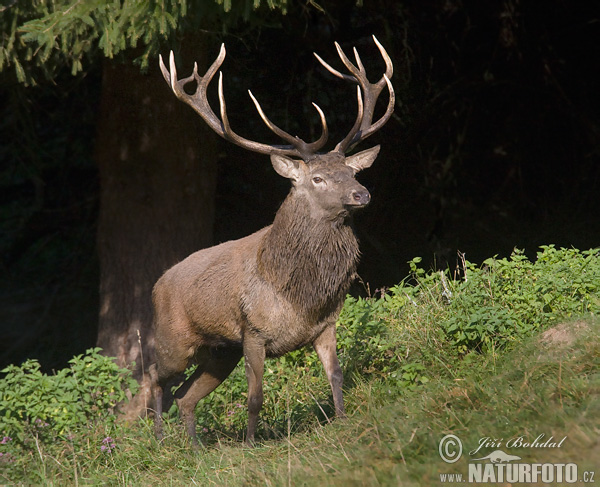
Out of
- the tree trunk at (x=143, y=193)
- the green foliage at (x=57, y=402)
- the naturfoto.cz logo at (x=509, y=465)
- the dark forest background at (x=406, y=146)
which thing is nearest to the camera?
the naturfoto.cz logo at (x=509, y=465)

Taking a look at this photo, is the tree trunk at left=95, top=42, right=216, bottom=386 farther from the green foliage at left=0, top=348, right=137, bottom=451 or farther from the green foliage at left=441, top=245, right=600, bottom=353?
the green foliage at left=441, top=245, right=600, bottom=353

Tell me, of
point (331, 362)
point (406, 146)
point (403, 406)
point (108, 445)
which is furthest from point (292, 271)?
point (406, 146)

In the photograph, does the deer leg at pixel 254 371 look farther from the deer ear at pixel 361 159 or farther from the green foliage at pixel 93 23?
the green foliage at pixel 93 23

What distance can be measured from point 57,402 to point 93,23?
283 cm

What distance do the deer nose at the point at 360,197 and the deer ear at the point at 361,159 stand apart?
0.60 metres

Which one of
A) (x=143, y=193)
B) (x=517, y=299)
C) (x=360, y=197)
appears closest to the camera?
(x=360, y=197)

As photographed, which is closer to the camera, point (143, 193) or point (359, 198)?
point (359, 198)

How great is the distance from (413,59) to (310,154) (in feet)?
12.0

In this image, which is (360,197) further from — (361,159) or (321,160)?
(361,159)

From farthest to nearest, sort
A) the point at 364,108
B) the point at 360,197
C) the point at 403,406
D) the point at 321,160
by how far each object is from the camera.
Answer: the point at 364,108 < the point at 321,160 < the point at 360,197 < the point at 403,406

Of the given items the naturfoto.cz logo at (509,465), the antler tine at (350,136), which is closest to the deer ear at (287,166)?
the antler tine at (350,136)

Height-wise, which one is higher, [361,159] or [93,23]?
[93,23]

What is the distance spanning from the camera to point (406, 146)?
9719mm

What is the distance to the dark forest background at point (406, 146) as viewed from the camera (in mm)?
8953
